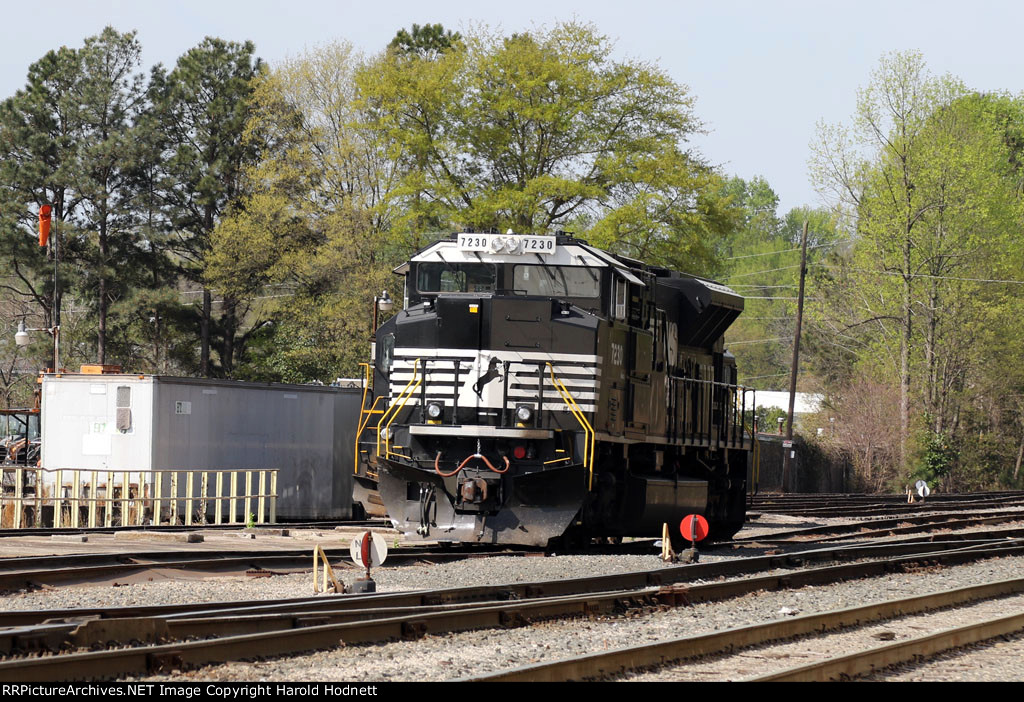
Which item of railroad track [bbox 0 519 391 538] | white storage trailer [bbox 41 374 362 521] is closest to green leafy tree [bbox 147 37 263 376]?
white storage trailer [bbox 41 374 362 521]

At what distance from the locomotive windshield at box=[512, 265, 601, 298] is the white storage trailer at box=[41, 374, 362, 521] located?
1133 cm

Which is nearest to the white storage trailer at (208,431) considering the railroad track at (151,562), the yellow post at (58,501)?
the yellow post at (58,501)

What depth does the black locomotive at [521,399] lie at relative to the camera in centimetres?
1560

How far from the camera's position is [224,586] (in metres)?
12.4

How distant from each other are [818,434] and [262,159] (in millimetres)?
27994

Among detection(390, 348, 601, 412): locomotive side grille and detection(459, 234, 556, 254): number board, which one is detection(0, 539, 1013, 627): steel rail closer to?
detection(390, 348, 601, 412): locomotive side grille

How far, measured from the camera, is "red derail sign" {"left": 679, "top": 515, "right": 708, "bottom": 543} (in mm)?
16031

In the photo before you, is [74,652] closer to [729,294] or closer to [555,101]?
[729,294]

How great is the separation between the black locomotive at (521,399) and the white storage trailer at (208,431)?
9600 millimetres

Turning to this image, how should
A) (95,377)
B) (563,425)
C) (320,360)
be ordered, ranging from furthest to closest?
(320,360), (95,377), (563,425)

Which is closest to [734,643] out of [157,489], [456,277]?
[456,277]

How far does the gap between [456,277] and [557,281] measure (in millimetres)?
1376

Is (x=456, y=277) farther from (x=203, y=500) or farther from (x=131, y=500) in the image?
(x=203, y=500)
